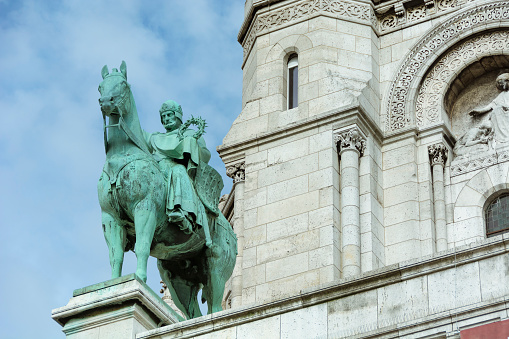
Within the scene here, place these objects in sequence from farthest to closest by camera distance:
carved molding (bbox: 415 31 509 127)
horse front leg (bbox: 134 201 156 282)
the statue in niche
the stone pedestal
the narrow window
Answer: the narrow window, carved molding (bbox: 415 31 509 127), the statue in niche, horse front leg (bbox: 134 201 156 282), the stone pedestal

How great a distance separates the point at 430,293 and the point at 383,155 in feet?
32.5

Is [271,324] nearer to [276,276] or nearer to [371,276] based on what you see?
[371,276]

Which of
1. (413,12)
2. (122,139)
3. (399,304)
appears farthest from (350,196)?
(399,304)

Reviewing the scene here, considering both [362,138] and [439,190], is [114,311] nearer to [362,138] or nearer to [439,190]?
[362,138]

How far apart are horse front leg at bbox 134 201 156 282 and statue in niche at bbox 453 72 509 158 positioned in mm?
8242

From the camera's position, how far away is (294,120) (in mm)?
25562

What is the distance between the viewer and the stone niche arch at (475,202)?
24094mm

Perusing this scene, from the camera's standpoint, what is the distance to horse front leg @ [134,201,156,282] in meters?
18.6

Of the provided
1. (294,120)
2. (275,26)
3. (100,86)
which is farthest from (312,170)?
(100,86)

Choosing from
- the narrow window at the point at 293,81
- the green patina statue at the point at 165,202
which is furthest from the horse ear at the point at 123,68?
the narrow window at the point at 293,81

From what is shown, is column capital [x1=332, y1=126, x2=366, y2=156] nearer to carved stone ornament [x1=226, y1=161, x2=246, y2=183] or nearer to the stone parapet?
carved stone ornament [x1=226, y1=161, x2=246, y2=183]

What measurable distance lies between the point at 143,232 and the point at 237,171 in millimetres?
7348

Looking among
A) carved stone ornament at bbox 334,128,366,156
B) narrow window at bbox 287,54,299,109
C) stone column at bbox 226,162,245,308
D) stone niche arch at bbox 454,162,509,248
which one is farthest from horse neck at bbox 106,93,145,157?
narrow window at bbox 287,54,299,109

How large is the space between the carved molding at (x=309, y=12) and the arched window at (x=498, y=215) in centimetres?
461
